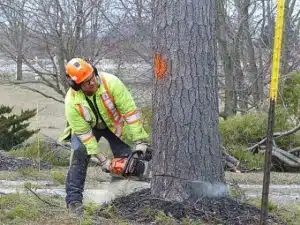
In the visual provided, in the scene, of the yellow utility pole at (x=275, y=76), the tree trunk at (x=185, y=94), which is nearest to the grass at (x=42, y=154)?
the tree trunk at (x=185, y=94)

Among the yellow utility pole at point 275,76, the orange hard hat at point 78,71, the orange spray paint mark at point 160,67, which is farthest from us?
the orange hard hat at point 78,71

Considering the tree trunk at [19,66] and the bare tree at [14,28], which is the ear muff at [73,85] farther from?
the tree trunk at [19,66]

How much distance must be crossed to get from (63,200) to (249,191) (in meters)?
2.98

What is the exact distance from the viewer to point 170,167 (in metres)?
5.50

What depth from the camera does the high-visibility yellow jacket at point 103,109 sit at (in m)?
6.61

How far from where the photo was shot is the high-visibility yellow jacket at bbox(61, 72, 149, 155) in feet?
21.7

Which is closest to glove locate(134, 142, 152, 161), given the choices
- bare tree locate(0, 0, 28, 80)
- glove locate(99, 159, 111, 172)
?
glove locate(99, 159, 111, 172)

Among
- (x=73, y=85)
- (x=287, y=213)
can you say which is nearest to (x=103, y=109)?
(x=73, y=85)

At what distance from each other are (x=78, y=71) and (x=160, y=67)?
1.25 meters

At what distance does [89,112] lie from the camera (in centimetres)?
671

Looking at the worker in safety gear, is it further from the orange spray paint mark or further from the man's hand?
the orange spray paint mark

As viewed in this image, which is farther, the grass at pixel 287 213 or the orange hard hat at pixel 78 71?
the orange hard hat at pixel 78 71

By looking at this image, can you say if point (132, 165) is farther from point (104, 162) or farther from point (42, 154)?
point (42, 154)

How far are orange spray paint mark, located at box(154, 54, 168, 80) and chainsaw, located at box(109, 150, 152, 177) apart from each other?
1392mm
